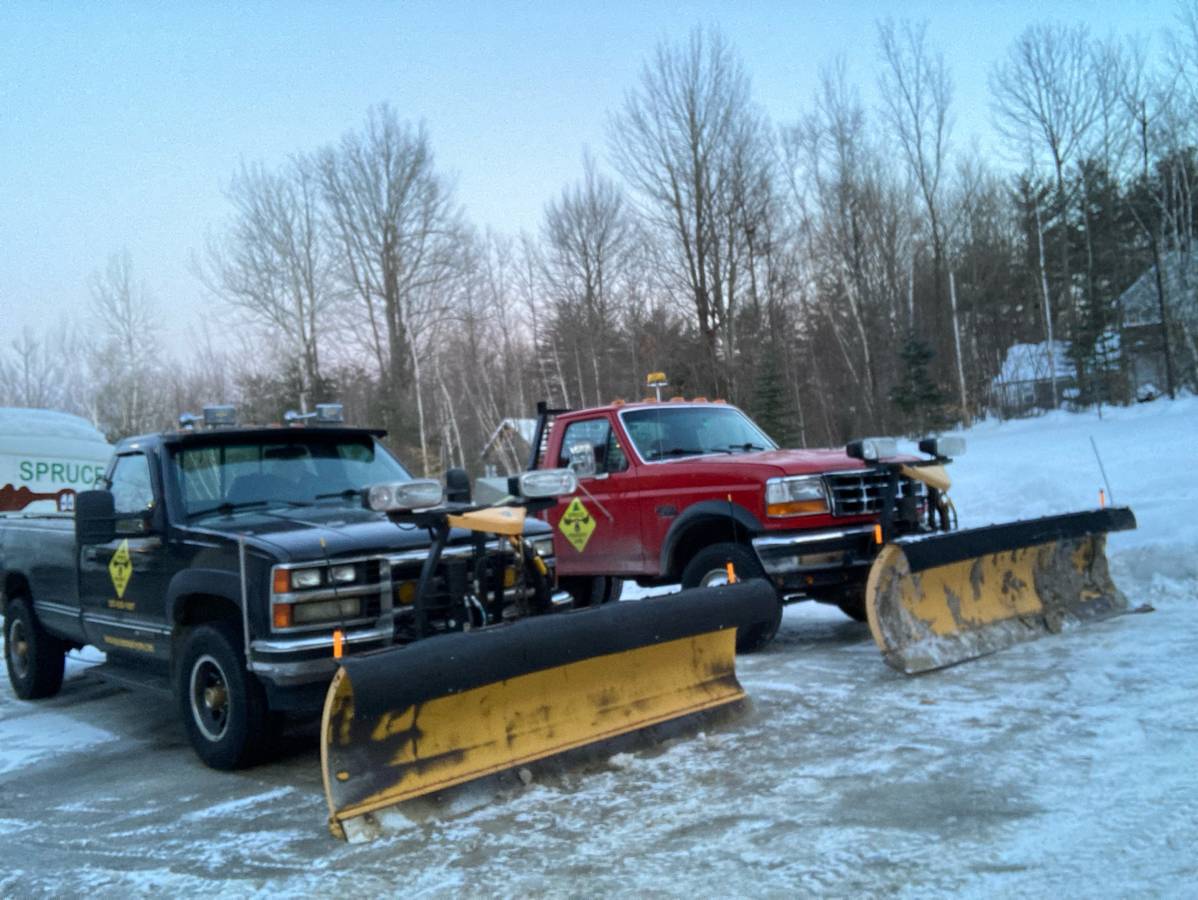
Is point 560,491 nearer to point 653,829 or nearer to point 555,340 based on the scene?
point 653,829

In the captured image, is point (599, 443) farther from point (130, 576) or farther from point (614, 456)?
point (130, 576)

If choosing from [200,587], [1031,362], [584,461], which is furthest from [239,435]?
[1031,362]

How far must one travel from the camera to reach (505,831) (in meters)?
4.25

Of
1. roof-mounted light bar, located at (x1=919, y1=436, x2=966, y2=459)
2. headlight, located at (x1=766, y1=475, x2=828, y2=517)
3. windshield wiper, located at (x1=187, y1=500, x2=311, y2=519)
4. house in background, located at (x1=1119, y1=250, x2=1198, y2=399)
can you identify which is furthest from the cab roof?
house in background, located at (x1=1119, y1=250, x2=1198, y2=399)

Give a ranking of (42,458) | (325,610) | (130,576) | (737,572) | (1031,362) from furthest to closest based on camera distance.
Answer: (1031,362)
(42,458)
(737,572)
(130,576)
(325,610)

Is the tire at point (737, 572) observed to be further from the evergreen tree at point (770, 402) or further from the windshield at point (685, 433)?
the evergreen tree at point (770, 402)

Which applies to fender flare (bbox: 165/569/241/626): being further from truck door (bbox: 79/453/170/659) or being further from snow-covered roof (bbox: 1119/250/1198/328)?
snow-covered roof (bbox: 1119/250/1198/328)

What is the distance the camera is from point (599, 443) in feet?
28.7

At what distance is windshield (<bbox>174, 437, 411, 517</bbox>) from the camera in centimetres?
612

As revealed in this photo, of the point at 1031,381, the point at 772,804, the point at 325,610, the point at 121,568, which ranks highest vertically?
the point at 1031,381

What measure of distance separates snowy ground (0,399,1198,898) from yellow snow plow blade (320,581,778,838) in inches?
6.8

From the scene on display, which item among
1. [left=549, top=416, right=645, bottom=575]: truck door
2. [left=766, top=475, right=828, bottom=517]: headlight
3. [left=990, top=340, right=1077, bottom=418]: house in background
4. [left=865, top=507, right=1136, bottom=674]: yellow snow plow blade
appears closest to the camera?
[left=865, top=507, right=1136, bottom=674]: yellow snow plow blade

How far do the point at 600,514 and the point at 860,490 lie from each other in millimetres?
2261

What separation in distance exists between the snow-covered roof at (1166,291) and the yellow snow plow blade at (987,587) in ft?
79.7
